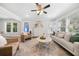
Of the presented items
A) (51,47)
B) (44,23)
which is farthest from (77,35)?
(44,23)

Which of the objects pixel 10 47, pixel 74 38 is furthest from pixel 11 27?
pixel 74 38

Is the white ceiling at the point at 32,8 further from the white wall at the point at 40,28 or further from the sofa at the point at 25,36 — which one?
the sofa at the point at 25,36

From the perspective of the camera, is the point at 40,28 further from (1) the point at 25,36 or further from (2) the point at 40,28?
(1) the point at 25,36

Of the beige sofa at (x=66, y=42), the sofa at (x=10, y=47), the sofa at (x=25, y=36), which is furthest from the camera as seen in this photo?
the sofa at (x=25, y=36)

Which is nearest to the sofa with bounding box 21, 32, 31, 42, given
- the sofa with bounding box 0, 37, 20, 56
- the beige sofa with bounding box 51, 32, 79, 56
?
the sofa with bounding box 0, 37, 20, 56

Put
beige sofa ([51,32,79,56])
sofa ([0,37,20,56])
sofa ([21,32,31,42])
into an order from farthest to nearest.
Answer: sofa ([21,32,31,42])
beige sofa ([51,32,79,56])
sofa ([0,37,20,56])

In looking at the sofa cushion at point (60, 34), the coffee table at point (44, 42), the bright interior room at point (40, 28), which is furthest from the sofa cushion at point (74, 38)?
the coffee table at point (44, 42)

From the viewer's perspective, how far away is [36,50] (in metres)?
2.42

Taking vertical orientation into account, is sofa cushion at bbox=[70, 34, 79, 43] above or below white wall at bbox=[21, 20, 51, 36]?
below

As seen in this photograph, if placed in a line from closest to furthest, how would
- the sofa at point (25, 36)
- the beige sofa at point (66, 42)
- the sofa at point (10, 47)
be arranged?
the sofa at point (10, 47) < the beige sofa at point (66, 42) < the sofa at point (25, 36)

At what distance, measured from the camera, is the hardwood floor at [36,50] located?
2.42 m

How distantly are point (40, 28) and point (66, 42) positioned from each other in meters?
0.70

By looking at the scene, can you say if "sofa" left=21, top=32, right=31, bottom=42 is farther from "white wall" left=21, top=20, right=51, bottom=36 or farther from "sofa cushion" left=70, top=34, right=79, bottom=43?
"sofa cushion" left=70, top=34, right=79, bottom=43

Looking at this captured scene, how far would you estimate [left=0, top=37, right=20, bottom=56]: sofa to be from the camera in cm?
215
